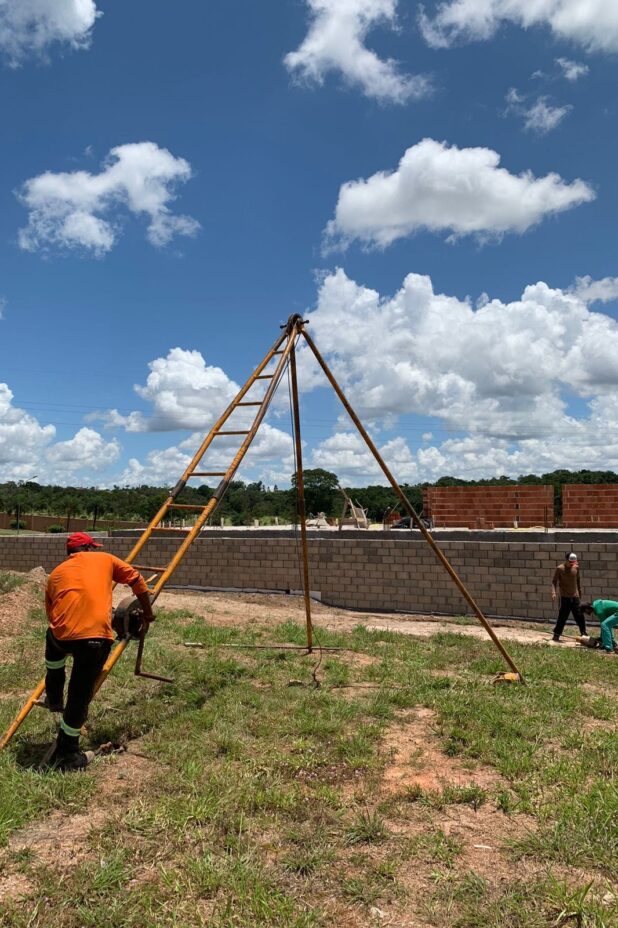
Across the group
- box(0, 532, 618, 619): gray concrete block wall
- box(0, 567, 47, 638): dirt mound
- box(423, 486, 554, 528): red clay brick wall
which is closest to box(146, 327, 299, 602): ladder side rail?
box(0, 567, 47, 638): dirt mound

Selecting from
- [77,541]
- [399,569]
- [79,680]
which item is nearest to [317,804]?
[79,680]

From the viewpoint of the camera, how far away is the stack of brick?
21312mm

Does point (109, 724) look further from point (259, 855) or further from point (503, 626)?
point (503, 626)

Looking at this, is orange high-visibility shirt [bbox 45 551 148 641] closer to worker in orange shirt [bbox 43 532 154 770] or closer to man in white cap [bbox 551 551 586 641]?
worker in orange shirt [bbox 43 532 154 770]

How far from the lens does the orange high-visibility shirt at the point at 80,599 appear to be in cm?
401

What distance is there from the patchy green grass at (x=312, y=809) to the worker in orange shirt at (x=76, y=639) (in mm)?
257

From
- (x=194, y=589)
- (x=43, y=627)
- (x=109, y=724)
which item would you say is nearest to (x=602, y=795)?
(x=109, y=724)

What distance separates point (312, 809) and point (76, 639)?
5.67ft

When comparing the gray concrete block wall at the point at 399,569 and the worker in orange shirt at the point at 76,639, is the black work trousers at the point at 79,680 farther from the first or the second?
the gray concrete block wall at the point at 399,569

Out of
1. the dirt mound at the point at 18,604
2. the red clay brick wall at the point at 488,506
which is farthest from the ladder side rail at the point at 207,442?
the red clay brick wall at the point at 488,506

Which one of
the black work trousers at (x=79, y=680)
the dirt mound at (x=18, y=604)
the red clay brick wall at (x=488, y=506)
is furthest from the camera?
the red clay brick wall at (x=488, y=506)

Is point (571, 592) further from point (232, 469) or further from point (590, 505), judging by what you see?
point (590, 505)

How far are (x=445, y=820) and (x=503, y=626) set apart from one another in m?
7.84

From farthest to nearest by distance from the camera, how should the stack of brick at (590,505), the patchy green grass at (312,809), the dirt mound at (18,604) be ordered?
the stack of brick at (590,505) < the dirt mound at (18,604) < the patchy green grass at (312,809)
